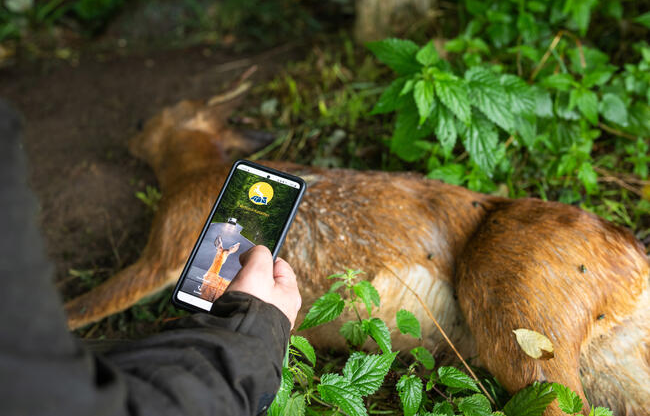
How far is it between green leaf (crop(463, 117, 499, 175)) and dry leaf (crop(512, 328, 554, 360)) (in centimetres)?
109

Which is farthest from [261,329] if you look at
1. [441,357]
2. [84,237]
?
[84,237]

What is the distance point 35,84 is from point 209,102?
2614 mm

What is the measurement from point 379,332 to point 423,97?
4.50 ft

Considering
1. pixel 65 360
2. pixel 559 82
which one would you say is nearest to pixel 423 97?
pixel 559 82

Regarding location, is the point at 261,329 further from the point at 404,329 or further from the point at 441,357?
the point at 441,357

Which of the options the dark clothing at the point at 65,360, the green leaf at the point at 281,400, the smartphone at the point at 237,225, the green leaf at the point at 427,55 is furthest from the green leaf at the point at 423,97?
the dark clothing at the point at 65,360

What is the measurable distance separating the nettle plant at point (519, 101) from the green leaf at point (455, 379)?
131cm

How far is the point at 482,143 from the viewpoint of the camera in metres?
2.69

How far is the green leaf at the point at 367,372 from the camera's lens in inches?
66.1

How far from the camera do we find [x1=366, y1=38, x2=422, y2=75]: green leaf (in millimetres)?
2715

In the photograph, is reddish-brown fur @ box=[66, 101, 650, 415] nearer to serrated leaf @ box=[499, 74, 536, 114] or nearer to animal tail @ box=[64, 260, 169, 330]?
animal tail @ box=[64, 260, 169, 330]

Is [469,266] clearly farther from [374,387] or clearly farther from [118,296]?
[118,296]

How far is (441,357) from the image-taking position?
8.07 feet

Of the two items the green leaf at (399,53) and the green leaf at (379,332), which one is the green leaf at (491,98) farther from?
the green leaf at (379,332)
